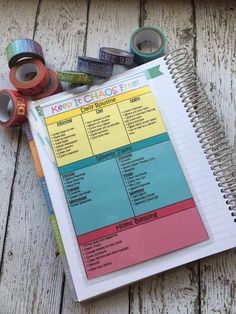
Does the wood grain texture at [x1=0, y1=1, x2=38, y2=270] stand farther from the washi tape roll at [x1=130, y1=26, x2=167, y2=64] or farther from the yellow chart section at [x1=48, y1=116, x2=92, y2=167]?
the washi tape roll at [x1=130, y1=26, x2=167, y2=64]

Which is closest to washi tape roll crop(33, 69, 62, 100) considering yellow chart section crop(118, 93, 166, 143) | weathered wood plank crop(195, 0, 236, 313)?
yellow chart section crop(118, 93, 166, 143)

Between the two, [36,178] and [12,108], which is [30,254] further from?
[12,108]

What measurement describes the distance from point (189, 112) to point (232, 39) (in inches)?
7.1

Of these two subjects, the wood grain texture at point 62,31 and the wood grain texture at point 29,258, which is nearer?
the wood grain texture at point 29,258

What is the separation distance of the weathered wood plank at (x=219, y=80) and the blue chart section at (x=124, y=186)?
0.11m

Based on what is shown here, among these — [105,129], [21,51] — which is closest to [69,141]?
[105,129]

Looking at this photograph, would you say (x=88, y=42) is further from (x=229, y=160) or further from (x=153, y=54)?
(x=229, y=160)

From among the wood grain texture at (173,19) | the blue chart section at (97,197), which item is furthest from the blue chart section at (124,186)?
the wood grain texture at (173,19)

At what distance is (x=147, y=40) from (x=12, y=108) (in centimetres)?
27

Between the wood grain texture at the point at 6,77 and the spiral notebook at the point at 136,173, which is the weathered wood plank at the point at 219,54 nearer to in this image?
the spiral notebook at the point at 136,173

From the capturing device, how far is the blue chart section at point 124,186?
0.64 meters

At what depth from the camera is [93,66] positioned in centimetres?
70

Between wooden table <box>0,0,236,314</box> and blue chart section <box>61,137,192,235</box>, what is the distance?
0.21 feet

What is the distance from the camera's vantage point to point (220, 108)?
0.71 meters
